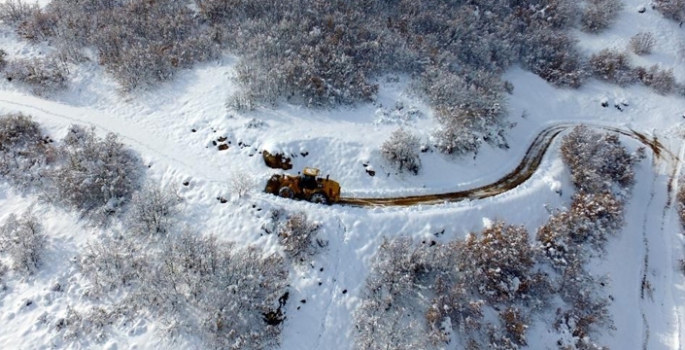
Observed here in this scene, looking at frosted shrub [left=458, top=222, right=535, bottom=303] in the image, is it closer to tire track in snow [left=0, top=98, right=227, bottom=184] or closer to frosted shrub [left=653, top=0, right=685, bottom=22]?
tire track in snow [left=0, top=98, right=227, bottom=184]

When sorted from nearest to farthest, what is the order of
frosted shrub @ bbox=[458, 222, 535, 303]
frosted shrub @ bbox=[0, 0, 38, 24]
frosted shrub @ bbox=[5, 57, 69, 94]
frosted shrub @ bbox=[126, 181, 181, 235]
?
frosted shrub @ bbox=[458, 222, 535, 303]
frosted shrub @ bbox=[126, 181, 181, 235]
frosted shrub @ bbox=[5, 57, 69, 94]
frosted shrub @ bbox=[0, 0, 38, 24]

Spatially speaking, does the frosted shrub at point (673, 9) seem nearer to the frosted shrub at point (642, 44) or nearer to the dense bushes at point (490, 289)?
the frosted shrub at point (642, 44)

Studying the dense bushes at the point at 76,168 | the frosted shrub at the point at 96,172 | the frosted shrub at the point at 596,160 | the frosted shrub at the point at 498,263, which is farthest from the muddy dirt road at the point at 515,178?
the frosted shrub at the point at 96,172

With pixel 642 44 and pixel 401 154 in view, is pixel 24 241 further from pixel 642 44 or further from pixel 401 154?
pixel 642 44

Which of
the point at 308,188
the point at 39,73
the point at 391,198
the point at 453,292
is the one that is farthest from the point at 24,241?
the point at 453,292

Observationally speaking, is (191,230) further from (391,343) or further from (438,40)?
(438,40)

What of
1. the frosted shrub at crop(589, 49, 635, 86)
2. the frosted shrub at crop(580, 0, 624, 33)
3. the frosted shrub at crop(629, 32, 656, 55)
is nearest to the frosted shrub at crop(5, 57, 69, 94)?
the frosted shrub at crop(589, 49, 635, 86)
